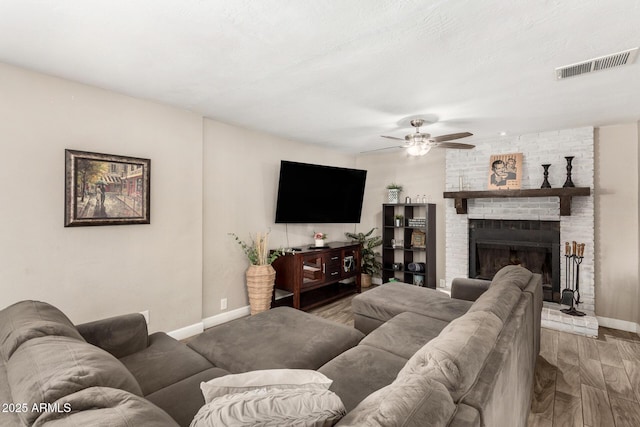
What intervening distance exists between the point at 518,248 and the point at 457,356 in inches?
152

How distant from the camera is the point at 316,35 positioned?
182cm

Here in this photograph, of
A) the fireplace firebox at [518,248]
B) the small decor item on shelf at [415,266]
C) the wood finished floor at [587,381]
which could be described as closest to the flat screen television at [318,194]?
the small decor item on shelf at [415,266]

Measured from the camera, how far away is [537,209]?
405 cm

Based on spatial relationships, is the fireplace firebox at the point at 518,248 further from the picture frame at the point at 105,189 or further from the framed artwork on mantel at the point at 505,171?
the picture frame at the point at 105,189

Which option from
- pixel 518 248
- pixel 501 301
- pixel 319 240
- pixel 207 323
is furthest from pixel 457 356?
pixel 518 248

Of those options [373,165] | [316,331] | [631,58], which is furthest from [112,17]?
[373,165]

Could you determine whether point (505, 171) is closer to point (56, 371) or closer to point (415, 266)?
point (415, 266)

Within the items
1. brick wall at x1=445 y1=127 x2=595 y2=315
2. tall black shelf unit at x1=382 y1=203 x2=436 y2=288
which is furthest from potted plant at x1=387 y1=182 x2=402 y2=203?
brick wall at x1=445 y1=127 x2=595 y2=315

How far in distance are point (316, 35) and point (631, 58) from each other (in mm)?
2093

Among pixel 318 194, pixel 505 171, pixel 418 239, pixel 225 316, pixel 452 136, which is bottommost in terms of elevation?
pixel 225 316

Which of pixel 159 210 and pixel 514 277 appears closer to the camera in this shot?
pixel 514 277

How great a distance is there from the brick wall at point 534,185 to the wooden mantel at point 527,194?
16 cm

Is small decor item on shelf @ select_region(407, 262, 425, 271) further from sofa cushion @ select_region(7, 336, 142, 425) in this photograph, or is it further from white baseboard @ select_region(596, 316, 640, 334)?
sofa cushion @ select_region(7, 336, 142, 425)

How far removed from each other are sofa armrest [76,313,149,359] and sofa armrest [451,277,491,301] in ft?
9.43
